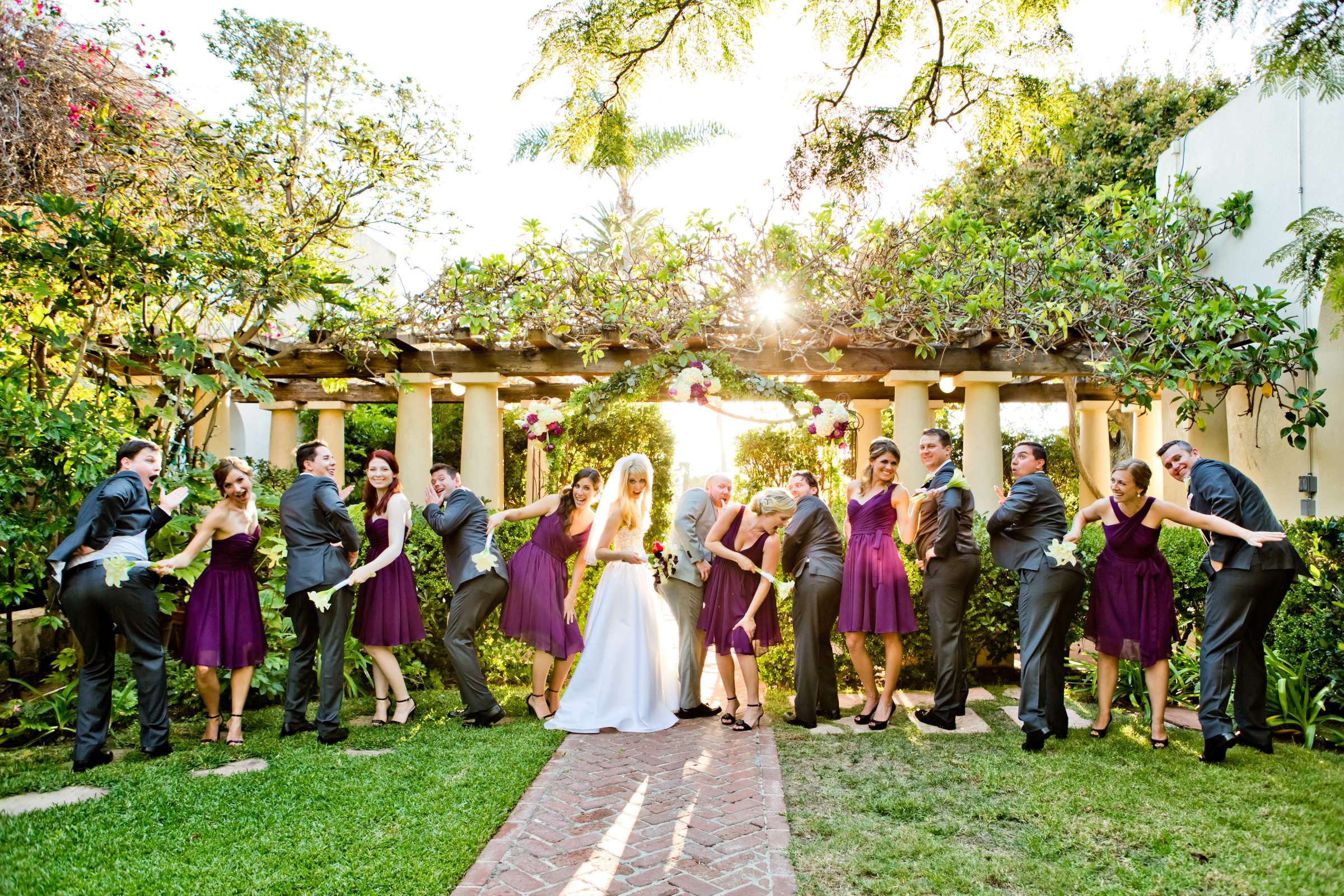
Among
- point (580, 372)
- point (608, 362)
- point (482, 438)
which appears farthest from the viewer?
point (482, 438)

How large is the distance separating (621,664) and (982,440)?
7.56 metres

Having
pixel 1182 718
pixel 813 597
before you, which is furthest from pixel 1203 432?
pixel 813 597

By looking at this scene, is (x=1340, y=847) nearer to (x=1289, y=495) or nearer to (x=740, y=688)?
(x=740, y=688)

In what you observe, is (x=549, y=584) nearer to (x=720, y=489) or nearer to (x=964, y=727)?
(x=720, y=489)

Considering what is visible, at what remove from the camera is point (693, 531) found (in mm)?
5941

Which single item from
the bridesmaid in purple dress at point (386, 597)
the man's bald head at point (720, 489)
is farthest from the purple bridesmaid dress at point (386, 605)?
the man's bald head at point (720, 489)

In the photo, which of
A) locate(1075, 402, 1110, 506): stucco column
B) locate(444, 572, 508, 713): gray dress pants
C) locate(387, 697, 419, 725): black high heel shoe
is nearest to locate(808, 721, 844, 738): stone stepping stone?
locate(444, 572, 508, 713): gray dress pants

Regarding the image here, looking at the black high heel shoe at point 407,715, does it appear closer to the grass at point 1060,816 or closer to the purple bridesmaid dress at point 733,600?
the purple bridesmaid dress at point 733,600

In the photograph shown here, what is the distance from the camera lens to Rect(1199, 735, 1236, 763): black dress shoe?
461 cm

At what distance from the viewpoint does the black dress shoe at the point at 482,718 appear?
5.68m

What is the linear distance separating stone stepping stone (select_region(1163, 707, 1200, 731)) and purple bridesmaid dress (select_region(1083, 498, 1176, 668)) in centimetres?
70

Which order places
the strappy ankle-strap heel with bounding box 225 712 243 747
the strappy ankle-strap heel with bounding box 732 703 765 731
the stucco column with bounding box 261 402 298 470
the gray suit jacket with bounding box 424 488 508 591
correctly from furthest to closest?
the stucco column with bounding box 261 402 298 470 < the gray suit jacket with bounding box 424 488 508 591 < the strappy ankle-strap heel with bounding box 732 703 765 731 < the strappy ankle-strap heel with bounding box 225 712 243 747

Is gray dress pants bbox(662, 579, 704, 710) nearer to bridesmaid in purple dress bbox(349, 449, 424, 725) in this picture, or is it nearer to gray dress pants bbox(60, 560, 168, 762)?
bridesmaid in purple dress bbox(349, 449, 424, 725)

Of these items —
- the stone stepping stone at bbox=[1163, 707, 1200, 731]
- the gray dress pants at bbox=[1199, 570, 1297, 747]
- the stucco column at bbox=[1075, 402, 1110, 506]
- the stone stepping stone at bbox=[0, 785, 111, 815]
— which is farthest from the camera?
the stucco column at bbox=[1075, 402, 1110, 506]
